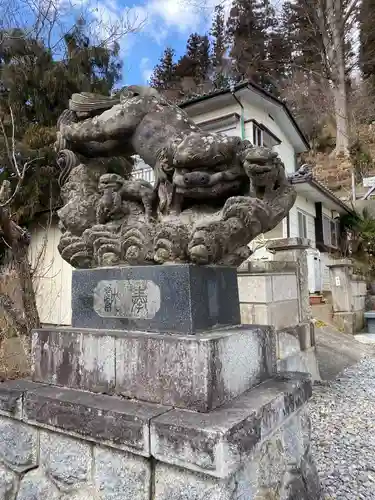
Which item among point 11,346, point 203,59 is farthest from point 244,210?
point 203,59

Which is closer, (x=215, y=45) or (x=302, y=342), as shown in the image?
(x=302, y=342)

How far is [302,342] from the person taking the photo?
18.5 feet

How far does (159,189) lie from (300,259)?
4.45 metres

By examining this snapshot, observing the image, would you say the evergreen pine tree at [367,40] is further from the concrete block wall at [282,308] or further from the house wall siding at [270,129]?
the concrete block wall at [282,308]

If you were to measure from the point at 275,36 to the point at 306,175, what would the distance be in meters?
16.4

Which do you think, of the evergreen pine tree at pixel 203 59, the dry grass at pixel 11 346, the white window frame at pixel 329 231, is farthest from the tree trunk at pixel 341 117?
the dry grass at pixel 11 346

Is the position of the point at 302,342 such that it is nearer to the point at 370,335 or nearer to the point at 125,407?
the point at 125,407

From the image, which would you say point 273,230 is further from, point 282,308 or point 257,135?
point 282,308

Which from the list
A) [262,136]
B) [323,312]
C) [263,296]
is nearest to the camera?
[263,296]

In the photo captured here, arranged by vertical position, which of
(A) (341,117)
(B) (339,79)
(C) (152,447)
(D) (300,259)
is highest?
(B) (339,79)

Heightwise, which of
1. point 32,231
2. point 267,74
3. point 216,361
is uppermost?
point 267,74

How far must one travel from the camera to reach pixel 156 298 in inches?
78.0

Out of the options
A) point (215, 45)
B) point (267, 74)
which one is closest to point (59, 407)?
point (267, 74)

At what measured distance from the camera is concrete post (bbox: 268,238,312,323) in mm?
5980
